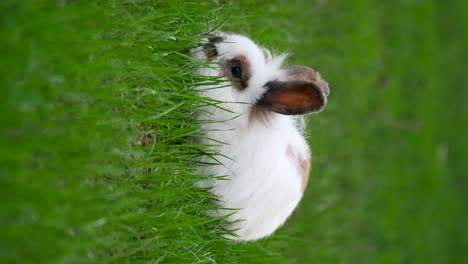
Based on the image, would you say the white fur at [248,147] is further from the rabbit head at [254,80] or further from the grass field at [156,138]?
the grass field at [156,138]

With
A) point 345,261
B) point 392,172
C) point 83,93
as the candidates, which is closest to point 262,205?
point 83,93

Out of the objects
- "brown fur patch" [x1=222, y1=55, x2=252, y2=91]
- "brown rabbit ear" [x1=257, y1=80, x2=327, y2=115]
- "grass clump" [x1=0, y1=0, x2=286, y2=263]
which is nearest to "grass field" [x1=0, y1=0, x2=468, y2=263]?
"grass clump" [x1=0, y1=0, x2=286, y2=263]

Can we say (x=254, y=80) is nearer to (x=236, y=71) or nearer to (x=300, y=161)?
(x=236, y=71)

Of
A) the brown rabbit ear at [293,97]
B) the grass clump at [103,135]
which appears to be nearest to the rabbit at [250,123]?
the brown rabbit ear at [293,97]

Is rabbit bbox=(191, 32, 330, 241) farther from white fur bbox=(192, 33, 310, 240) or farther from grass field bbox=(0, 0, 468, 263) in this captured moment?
grass field bbox=(0, 0, 468, 263)

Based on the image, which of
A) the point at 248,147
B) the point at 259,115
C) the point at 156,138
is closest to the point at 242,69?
the point at 259,115

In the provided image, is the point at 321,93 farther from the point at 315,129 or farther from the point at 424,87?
the point at 424,87

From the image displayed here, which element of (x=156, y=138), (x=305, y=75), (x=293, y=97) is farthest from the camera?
(x=305, y=75)
